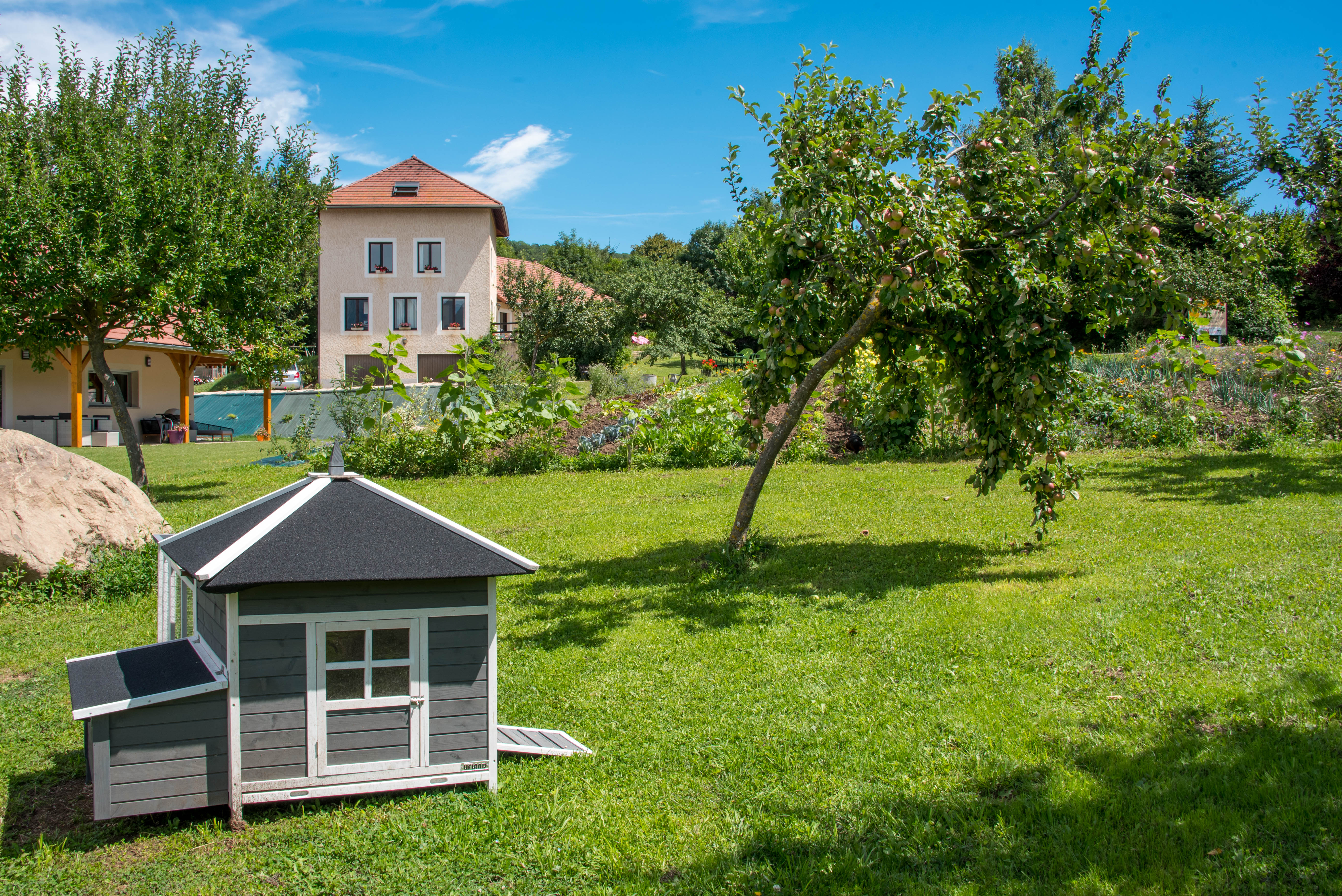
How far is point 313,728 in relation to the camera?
4.04m

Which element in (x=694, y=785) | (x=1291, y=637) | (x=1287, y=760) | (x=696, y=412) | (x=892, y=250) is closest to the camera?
(x=1287, y=760)

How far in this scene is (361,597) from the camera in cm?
408

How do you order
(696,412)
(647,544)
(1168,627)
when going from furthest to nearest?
(696,412), (647,544), (1168,627)

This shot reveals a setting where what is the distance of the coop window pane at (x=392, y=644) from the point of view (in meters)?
4.14

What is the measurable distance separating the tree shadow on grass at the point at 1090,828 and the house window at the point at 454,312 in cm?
3394

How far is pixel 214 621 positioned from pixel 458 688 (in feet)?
4.41

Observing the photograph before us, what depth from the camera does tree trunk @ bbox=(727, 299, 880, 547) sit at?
7.34 meters

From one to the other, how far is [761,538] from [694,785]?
4.54m

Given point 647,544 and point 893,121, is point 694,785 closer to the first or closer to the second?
point 647,544

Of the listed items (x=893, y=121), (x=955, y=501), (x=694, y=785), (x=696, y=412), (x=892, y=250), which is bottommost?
(x=694, y=785)

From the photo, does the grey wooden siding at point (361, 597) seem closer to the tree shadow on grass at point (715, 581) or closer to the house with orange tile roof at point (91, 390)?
the tree shadow on grass at point (715, 581)

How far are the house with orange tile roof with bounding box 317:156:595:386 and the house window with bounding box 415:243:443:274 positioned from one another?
1.2 inches

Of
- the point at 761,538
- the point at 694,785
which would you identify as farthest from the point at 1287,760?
the point at 761,538

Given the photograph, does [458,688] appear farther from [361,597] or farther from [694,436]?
[694,436]
